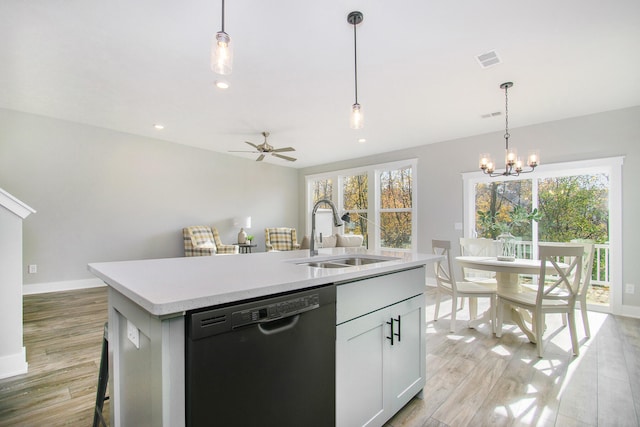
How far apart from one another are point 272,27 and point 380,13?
810 millimetres

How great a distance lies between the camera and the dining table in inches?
106

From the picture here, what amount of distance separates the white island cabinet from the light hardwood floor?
0.22m

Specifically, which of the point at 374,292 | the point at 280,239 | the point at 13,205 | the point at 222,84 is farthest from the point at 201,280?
the point at 280,239

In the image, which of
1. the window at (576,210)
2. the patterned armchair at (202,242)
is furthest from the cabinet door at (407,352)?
the patterned armchair at (202,242)

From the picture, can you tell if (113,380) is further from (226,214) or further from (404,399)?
(226,214)

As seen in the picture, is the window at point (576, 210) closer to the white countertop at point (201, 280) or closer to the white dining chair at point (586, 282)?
the white dining chair at point (586, 282)

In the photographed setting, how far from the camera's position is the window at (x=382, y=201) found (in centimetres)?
571

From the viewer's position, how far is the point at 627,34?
222cm

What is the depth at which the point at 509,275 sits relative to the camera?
293 cm

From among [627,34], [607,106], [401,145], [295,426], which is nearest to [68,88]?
[295,426]

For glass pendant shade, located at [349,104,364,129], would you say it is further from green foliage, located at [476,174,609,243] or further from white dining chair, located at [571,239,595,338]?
white dining chair, located at [571,239,595,338]

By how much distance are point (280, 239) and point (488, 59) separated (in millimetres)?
5280

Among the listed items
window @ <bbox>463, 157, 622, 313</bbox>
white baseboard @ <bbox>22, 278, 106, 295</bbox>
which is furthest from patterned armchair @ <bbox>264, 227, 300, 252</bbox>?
window @ <bbox>463, 157, 622, 313</bbox>

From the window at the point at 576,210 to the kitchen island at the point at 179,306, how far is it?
271 cm
